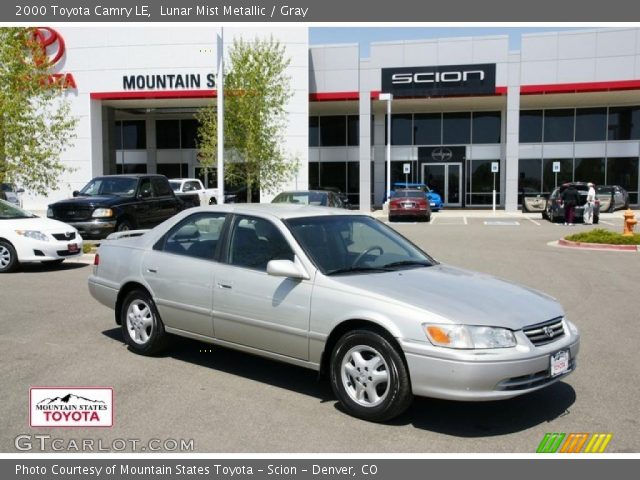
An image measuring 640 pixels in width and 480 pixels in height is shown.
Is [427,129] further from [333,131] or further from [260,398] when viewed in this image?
[260,398]

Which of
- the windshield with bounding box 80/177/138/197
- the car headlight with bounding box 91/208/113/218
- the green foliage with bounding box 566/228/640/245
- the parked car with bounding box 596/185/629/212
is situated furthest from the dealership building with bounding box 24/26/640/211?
the car headlight with bounding box 91/208/113/218

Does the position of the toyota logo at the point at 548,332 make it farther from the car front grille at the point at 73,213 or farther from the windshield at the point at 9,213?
the car front grille at the point at 73,213

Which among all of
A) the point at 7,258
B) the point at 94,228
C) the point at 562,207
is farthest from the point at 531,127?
the point at 7,258

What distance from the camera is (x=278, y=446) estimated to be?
4.54m

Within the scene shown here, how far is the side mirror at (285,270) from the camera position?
5.41m

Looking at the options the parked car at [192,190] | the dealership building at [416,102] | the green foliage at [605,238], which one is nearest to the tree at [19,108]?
the parked car at [192,190]

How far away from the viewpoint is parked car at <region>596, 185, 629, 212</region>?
33.9 m

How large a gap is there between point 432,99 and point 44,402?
110 ft

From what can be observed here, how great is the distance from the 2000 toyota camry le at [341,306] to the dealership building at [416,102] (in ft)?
88.2

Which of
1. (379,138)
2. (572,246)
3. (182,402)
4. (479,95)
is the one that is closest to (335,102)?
(379,138)

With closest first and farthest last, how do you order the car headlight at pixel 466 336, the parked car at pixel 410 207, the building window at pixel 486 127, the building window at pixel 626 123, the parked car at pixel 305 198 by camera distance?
1. the car headlight at pixel 466 336
2. the parked car at pixel 305 198
3. the parked car at pixel 410 207
4. the building window at pixel 626 123
5. the building window at pixel 486 127

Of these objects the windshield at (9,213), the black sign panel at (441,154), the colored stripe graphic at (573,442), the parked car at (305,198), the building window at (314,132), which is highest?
the building window at (314,132)

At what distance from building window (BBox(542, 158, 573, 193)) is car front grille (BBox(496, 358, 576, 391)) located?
120ft

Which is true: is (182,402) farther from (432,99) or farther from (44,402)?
(432,99)
